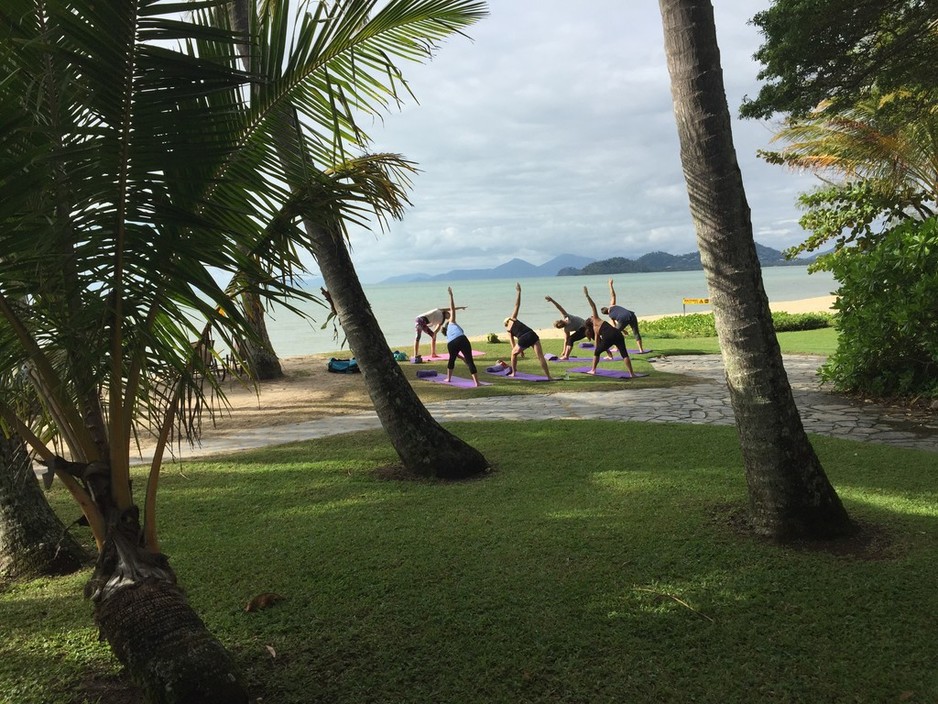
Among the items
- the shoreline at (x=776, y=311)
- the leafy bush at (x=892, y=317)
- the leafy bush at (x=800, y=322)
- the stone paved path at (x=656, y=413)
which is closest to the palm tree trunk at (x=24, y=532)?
the stone paved path at (x=656, y=413)

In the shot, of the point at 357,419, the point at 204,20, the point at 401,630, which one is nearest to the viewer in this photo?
the point at 204,20

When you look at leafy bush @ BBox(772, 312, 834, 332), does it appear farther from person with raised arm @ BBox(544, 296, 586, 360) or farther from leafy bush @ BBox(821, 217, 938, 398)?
leafy bush @ BBox(821, 217, 938, 398)

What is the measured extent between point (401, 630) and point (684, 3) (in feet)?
12.4

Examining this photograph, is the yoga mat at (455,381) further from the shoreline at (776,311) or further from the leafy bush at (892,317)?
→ the shoreline at (776,311)

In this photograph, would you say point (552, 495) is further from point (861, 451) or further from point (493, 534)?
point (861, 451)

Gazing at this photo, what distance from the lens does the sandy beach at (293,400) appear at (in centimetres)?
1045

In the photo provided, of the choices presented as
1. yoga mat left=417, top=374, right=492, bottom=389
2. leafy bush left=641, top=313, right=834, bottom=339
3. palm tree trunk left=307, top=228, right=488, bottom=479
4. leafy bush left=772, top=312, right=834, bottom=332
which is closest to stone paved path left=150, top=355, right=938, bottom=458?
yoga mat left=417, top=374, right=492, bottom=389

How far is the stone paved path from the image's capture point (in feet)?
24.7

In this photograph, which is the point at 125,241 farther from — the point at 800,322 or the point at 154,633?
the point at 800,322

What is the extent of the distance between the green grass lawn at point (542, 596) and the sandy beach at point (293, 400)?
4506 mm

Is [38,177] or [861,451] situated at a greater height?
[38,177]

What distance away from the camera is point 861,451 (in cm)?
646

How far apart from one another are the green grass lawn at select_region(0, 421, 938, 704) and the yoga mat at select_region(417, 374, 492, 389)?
6638 millimetres

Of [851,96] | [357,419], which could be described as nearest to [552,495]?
[357,419]
